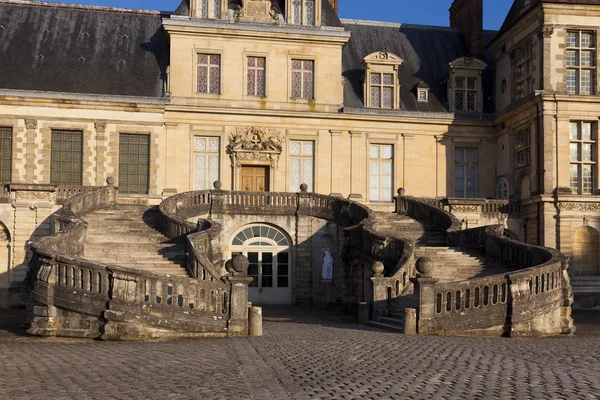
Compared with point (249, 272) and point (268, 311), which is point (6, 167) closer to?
point (249, 272)

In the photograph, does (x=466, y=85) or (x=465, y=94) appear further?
(x=466, y=85)

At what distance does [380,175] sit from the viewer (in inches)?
1350

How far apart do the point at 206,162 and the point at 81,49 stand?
23.2 feet

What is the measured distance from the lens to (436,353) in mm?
13539

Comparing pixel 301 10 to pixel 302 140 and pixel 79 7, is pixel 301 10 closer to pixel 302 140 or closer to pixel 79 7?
pixel 302 140

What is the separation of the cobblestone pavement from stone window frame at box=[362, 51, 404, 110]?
18.7 m

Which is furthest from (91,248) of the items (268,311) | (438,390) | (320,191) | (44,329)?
(438,390)

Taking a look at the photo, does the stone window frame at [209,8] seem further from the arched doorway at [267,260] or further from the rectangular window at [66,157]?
the arched doorway at [267,260]

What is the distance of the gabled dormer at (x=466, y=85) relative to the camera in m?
35.4

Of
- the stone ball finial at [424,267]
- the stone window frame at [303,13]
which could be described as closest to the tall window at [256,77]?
the stone window frame at [303,13]

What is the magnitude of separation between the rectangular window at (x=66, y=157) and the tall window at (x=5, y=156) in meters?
1.51

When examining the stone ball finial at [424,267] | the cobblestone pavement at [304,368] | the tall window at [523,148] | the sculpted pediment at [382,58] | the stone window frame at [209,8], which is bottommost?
the cobblestone pavement at [304,368]

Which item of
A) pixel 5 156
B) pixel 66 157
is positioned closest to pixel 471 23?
pixel 66 157

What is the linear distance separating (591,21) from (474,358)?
21363 millimetres
